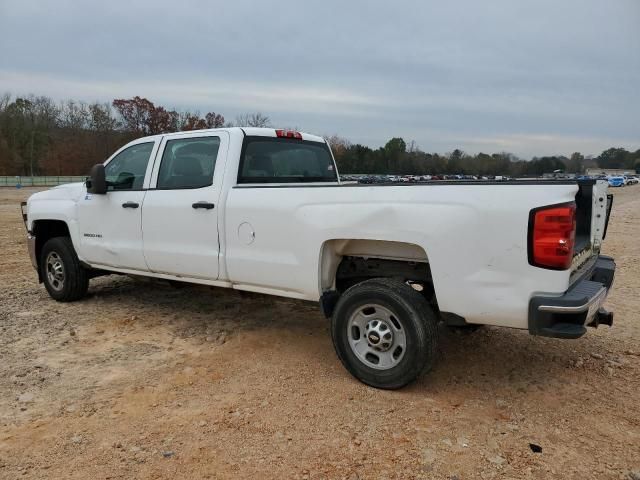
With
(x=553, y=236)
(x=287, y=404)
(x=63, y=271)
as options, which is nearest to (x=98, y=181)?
(x=63, y=271)

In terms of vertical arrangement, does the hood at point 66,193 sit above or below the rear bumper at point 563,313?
above

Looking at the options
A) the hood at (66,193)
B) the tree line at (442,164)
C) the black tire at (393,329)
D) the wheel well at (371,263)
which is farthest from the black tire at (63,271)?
the tree line at (442,164)

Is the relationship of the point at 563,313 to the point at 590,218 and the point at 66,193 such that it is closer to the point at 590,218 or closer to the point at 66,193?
the point at 590,218

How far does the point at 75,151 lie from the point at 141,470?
68.6 m

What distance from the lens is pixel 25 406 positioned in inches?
142

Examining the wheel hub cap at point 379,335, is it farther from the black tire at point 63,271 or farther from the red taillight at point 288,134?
the black tire at point 63,271

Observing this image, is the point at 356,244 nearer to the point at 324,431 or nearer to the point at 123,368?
the point at 324,431

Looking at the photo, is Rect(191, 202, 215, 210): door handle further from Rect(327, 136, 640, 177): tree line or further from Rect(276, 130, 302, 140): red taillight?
Rect(327, 136, 640, 177): tree line

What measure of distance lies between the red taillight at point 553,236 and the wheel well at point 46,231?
553 cm

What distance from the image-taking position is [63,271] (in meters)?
6.26

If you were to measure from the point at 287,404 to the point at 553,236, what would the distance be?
207cm

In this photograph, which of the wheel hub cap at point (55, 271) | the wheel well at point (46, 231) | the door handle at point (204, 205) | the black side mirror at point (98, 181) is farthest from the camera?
the wheel well at point (46, 231)

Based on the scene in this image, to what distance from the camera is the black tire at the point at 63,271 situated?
6199mm

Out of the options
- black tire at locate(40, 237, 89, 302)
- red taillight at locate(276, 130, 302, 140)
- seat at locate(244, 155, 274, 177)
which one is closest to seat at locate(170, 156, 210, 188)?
seat at locate(244, 155, 274, 177)
